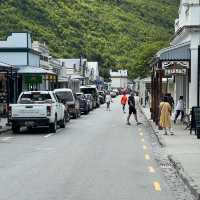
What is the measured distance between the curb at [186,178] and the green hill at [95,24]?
7158 cm

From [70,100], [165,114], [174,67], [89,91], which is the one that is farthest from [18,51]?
[165,114]

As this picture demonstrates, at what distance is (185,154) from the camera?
19297 millimetres

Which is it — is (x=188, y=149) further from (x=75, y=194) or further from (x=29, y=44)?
(x=29, y=44)

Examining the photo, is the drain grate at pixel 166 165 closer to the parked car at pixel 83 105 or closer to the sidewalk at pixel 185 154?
the sidewalk at pixel 185 154

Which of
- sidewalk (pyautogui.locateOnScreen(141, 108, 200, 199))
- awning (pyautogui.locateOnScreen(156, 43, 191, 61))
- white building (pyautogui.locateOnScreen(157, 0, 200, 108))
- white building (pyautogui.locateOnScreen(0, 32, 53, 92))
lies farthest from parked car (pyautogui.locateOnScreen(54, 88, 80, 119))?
sidewalk (pyautogui.locateOnScreen(141, 108, 200, 199))

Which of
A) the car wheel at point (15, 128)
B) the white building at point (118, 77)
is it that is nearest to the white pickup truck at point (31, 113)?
the car wheel at point (15, 128)

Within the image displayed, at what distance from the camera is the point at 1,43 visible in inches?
2135

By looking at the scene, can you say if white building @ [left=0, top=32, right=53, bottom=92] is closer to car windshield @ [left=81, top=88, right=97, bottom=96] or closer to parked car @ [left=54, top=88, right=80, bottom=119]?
parked car @ [left=54, top=88, right=80, bottom=119]

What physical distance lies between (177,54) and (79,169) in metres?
17.0

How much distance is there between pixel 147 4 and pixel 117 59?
18164mm

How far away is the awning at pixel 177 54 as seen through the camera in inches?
1239

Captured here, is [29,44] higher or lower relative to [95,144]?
higher

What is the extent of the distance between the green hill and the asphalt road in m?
65.6

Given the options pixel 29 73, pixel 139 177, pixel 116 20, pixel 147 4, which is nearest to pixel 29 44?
pixel 29 73
